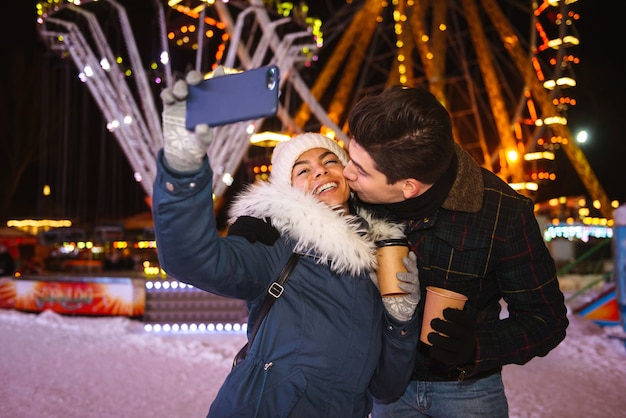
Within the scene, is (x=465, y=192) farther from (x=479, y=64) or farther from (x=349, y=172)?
(x=479, y=64)

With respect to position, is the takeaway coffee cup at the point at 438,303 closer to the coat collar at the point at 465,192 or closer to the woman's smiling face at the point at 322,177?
the coat collar at the point at 465,192

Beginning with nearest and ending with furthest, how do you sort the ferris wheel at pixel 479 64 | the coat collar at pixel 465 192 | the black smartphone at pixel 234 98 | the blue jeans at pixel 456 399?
the black smartphone at pixel 234 98 → the coat collar at pixel 465 192 → the blue jeans at pixel 456 399 → the ferris wheel at pixel 479 64

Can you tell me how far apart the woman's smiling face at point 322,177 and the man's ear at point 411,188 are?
0.22 metres

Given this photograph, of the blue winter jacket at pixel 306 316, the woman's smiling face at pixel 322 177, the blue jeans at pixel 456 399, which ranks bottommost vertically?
the blue jeans at pixel 456 399

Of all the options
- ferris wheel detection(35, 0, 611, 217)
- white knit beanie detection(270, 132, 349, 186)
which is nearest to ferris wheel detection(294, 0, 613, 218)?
ferris wheel detection(35, 0, 611, 217)

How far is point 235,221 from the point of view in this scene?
172 centimetres

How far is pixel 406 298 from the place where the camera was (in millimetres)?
1614

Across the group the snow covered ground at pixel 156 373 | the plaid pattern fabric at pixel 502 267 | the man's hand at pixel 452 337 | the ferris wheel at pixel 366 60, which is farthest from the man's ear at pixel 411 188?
the ferris wheel at pixel 366 60

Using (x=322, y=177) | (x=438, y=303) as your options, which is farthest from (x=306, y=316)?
(x=322, y=177)

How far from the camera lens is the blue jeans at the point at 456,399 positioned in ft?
5.89

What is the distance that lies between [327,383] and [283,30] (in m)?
11.1

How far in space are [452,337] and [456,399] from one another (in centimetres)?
34

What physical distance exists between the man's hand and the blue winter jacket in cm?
10

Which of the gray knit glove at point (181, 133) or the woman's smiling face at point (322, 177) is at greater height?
the gray knit glove at point (181, 133)
